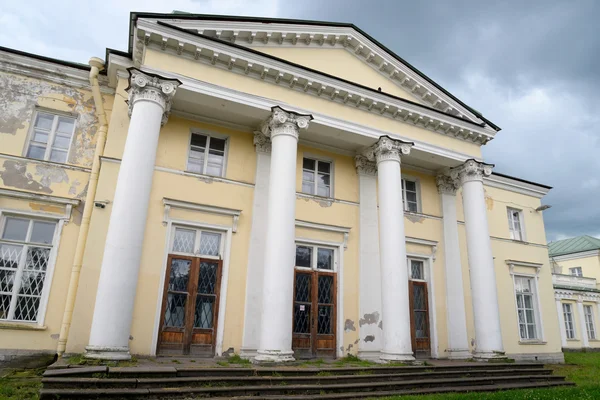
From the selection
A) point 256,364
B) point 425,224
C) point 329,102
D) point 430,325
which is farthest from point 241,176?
point 430,325

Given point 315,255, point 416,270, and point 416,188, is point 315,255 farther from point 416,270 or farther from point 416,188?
point 416,188

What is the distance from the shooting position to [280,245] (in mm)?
9336

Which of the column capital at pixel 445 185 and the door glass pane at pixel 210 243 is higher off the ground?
the column capital at pixel 445 185

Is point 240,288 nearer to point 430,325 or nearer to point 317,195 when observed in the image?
point 317,195

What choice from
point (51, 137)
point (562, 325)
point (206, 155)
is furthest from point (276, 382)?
point (562, 325)

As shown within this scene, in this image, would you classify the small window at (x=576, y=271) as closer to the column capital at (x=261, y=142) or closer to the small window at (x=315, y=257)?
the small window at (x=315, y=257)

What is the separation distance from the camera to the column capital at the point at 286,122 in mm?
10289

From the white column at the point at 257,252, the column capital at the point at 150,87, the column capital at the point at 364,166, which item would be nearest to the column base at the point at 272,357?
the white column at the point at 257,252

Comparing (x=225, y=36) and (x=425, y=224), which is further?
(x=425, y=224)

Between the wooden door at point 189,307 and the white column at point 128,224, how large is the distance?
1697mm

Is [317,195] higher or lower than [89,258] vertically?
higher

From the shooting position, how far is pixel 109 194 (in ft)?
31.2

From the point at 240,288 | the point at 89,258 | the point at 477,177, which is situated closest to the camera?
the point at 89,258

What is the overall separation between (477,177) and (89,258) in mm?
11060
